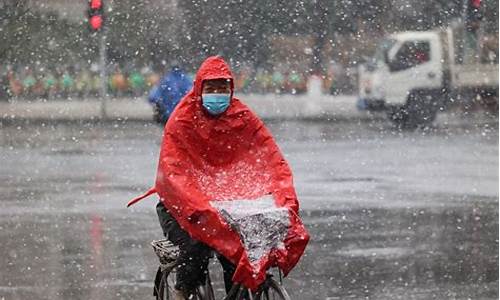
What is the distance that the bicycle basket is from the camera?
23.3ft

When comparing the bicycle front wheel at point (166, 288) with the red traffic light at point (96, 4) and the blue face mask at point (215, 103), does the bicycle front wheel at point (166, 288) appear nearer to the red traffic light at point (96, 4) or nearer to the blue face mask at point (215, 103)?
the blue face mask at point (215, 103)

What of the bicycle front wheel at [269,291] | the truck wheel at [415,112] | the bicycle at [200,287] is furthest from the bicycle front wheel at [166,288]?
the truck wheel at [415,112]

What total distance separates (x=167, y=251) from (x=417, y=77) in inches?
824

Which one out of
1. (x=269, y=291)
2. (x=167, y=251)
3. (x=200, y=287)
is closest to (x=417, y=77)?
(x=167, y=251)

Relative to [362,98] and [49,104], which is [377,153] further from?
[49,104]

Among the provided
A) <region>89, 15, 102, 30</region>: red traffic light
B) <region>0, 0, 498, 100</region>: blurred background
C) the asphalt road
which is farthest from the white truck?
<region>89, 15, 102, 30</region>: red traffic light

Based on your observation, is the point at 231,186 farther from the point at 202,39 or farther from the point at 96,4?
the point at 202,39

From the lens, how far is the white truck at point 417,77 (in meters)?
27.3

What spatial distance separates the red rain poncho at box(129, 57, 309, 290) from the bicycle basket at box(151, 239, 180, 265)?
0.38 metres

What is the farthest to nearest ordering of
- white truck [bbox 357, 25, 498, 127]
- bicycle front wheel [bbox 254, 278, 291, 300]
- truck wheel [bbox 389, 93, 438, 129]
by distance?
white truck [bbox 357, 25, 498, 127] < truck wheel [bbox 389, 93, 438, 129] < bicycle front wheel [bbox 254, 278, 291, 300]

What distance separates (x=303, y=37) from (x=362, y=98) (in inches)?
253

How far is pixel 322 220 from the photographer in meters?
11.9

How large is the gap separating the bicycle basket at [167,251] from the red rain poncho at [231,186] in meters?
0.38

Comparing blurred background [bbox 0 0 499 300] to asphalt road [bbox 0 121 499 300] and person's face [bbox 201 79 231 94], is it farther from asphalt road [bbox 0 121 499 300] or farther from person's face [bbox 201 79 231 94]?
person's face [bbox 201 79 231 94]
